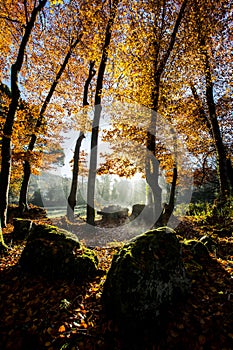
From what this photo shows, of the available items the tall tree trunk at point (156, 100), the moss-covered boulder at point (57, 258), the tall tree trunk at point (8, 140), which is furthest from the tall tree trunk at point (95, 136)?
the moss-covered boulder at point (57, 258)

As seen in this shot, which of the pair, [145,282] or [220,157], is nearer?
[145,282]

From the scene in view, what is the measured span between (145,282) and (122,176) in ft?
30.9

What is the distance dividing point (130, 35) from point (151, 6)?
1.42m

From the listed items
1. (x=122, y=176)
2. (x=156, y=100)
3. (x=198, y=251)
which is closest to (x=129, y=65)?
(x=156, y=100)

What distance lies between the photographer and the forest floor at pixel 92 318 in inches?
98.3

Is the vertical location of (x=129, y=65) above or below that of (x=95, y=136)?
above

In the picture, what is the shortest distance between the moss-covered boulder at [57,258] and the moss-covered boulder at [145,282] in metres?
1.07

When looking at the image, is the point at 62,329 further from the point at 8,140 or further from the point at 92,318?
the point at 8,140

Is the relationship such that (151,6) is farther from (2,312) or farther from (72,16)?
(2,312)

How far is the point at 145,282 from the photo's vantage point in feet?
9.48

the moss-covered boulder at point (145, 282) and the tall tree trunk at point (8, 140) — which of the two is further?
the tall tree trunk at point (8, 140)

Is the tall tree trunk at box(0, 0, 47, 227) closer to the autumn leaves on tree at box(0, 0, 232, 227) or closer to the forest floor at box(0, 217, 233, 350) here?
the autumn leaves on tree at box(0, 0, 232, 227)

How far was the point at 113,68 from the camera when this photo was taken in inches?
440

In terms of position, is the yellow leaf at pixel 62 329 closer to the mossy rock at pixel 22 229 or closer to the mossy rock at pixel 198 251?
the mossy rock at pixel 198 251
